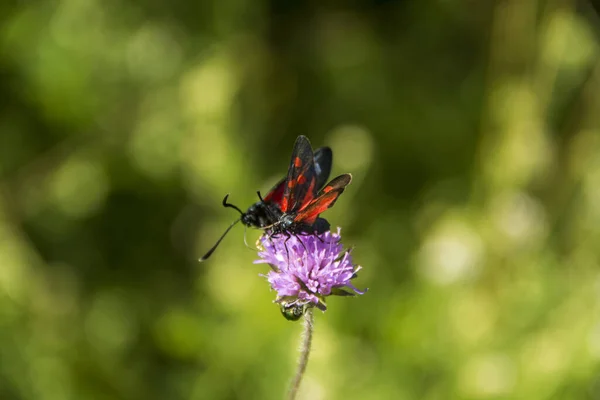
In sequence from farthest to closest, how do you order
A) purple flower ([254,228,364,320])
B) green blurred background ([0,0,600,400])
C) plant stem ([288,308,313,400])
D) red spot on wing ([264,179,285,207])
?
green blurred background ([0,0,600,400]) → red spot on wing ([264,179,285,207]) → purple flower ([254,228,364,320]) → plant stem ([288,308,313,400])

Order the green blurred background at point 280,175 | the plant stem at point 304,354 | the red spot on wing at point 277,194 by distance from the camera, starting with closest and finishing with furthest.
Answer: the plant stem at point 304,354 < the red spot on wing at point 277,194 < the green blurred background at point 280,175

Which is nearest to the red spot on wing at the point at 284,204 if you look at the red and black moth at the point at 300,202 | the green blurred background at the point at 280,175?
the red and black moth at the point at 300,202

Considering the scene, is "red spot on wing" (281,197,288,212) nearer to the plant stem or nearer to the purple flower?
the purple flower

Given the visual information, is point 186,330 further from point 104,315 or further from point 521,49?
point 521,49

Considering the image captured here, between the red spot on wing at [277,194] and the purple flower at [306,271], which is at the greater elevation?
the red spot on wing at [277,194]

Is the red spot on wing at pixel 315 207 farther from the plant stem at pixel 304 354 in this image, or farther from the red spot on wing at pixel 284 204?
the plant stem at pixel 304 354

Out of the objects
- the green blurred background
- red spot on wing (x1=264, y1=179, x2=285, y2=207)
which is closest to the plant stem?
red spot on wing (x1=264, y1=179, x2=285, y2=207)
